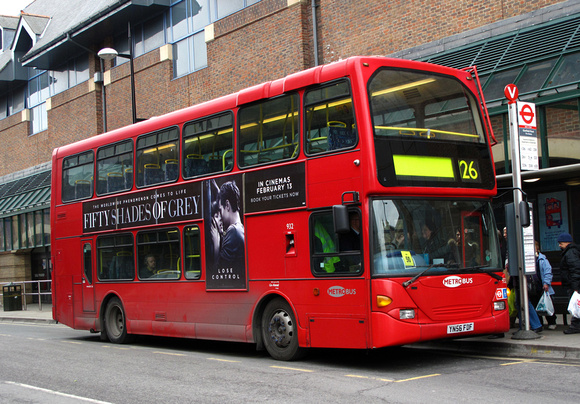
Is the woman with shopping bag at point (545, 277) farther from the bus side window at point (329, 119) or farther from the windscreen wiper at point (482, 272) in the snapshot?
the bus side window at point (329, 119)

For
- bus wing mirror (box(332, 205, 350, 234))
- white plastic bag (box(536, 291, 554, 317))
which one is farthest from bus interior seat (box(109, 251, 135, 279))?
white plastic bag (box(536, 291, 554, 317))

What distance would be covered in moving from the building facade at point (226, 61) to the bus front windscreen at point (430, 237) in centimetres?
395

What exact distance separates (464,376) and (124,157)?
342 inches

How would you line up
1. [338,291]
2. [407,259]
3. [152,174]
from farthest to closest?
[152,174] → [338,291] → [407,259]

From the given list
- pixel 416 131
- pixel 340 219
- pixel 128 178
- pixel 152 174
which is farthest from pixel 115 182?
pixel 416 131

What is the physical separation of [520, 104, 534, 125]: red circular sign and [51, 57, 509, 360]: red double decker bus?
1228 millimetres

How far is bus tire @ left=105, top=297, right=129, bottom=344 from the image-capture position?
1534 centimetres

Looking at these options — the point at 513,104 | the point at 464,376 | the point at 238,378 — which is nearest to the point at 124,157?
the point at 238,378

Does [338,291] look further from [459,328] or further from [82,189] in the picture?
[82,189]

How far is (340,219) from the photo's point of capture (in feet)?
31.4

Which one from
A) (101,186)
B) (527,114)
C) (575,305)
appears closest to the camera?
(575,305)

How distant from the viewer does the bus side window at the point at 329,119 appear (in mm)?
9961

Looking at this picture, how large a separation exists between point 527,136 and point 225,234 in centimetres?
522

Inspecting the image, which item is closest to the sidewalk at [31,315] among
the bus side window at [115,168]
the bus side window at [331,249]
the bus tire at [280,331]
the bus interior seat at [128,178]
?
the bus side window at [115,168]
